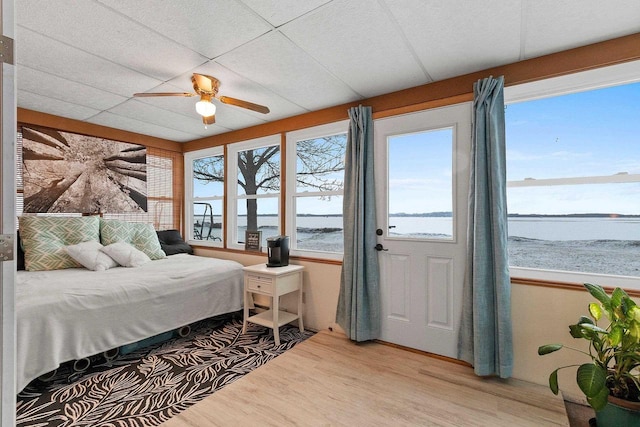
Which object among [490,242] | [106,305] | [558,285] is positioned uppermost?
[490,242]

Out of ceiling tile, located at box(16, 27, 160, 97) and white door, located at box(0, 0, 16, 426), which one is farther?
ceiling tile, located at box(16, 27, 160, 97)

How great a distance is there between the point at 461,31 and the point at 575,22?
0.62 m

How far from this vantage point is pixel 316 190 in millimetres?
3307

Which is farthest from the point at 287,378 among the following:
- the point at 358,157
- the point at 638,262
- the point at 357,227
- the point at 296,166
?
the point at 638,262

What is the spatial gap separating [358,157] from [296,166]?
0.91 metres

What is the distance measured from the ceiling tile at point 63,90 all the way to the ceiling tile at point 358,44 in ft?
6.59

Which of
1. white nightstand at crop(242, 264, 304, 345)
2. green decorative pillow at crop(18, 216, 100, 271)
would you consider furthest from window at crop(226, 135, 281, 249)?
green decorative pillow at crop(18, 216, 100, 271)

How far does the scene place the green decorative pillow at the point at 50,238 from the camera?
9.16ft

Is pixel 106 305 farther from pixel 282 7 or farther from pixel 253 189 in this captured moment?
pixel 282 7

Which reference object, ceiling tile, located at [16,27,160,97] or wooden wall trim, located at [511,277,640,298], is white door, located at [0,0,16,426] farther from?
wooden wall trim, located at [511,277,640,298]

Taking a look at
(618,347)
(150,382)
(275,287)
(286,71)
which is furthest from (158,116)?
(618,347)

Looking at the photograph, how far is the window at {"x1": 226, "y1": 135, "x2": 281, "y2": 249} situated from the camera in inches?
146

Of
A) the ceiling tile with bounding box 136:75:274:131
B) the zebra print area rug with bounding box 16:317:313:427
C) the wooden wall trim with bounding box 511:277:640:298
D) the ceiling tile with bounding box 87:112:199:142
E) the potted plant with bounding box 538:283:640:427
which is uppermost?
the ceiling tile with bounding box 136:75:274:131

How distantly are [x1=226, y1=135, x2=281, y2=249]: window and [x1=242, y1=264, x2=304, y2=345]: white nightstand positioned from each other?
708mm
